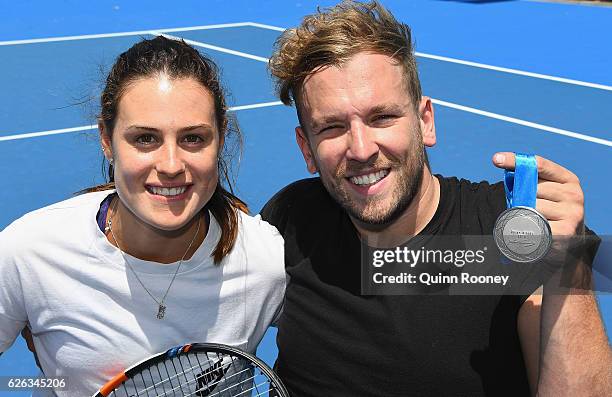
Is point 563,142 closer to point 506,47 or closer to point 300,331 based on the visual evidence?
point 506,47

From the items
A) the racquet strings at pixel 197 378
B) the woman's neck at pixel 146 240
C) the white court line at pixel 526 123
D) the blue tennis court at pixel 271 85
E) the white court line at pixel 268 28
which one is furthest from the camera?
the white court line at pixel 268 28

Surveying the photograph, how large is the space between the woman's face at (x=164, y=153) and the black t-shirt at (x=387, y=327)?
424 mm

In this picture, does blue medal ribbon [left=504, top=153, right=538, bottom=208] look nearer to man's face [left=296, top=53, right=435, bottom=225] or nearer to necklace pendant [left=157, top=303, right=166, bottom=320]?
man's face [left=296, top=53, right=435, bottom=225]

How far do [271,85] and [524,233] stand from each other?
816 cm

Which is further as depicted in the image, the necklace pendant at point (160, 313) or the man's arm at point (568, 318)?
the necklace pendant at point (160, 313)

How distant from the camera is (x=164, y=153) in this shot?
267cm

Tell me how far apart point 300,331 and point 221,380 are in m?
0.28

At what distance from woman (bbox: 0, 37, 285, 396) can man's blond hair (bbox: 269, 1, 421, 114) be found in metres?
0.24

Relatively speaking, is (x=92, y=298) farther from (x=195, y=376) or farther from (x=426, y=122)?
(x=426, y=122)

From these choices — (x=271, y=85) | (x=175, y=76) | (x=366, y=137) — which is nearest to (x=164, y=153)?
(x=175, y=76)

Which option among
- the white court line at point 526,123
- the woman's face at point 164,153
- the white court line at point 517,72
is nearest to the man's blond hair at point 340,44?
the woman's face at point 164,153

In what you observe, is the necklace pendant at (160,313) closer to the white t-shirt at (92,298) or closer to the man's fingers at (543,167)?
the white t-shirt at (92,298)

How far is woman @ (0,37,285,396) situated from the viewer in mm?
2705

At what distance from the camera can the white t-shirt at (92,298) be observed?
2754 millimetres
